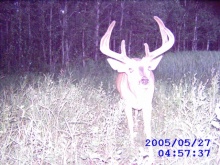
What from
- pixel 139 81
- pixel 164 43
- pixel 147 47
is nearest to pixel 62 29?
pixel 164 43

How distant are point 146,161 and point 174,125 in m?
0.61

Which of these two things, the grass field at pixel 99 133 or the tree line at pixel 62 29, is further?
the tree line at pixel 62 29

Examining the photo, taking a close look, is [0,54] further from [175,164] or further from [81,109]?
[175,164]

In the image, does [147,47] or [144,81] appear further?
[147,47]

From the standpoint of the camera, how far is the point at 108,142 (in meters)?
3.21

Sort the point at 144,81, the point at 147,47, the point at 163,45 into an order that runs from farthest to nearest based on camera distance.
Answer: the point at 163,45 < the point at 147,47 < the point at 144,81

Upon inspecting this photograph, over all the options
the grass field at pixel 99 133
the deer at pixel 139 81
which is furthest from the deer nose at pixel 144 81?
the grass field at pixel 99 133

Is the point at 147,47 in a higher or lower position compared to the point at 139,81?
higher

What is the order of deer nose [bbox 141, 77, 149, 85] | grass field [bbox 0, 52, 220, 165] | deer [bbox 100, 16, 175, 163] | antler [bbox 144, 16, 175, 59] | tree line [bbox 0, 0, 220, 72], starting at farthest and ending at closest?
tree line [bbox 0, 0, 220, 72] → antler [bbox 144, 16, 175, 59] → deer [bbox 100, 16, 175, 163] → deer nose [bbox 141, 77, 149, 85] → grass field [bbox 0, 52, 220, 165]

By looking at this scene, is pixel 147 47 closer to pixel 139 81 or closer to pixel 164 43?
pixel 164 43

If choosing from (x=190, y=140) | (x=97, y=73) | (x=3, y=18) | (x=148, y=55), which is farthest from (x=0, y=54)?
(x=190, y=140)

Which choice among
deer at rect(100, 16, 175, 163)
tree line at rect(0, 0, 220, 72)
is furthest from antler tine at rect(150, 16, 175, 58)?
tree line at rect(0, 0, 220, 72)

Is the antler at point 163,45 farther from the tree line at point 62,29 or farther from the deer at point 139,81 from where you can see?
the tree line at point 62,29

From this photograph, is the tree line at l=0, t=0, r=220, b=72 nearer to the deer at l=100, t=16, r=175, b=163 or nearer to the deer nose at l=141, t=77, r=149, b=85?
the deer at l=100, t=16, r=175, b=163
